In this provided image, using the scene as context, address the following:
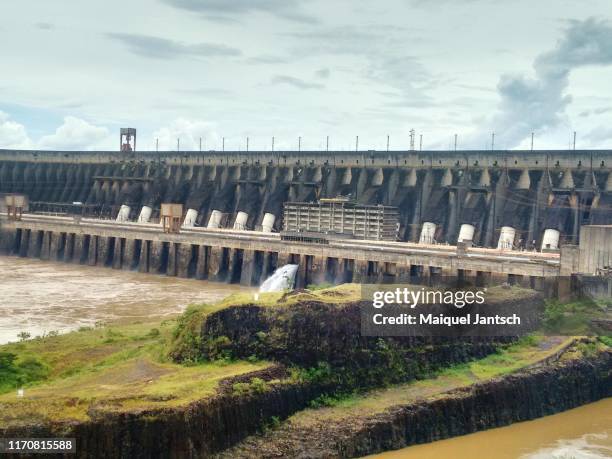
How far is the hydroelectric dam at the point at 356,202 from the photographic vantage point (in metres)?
47.8

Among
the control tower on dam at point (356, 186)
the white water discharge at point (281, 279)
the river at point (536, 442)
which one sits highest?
the control tower on dam at point (356, 186)

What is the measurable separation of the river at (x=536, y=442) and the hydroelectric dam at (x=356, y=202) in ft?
43.9

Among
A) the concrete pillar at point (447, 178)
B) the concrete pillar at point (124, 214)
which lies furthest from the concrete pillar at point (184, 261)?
the concrete pillar at point (124, 214)

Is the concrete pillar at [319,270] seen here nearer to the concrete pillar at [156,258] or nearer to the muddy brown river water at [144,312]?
the muddy brown river water at [144,312]

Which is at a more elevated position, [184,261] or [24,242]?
[24,242]

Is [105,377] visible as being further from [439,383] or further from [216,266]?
[216,266]

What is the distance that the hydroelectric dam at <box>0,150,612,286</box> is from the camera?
47812mm

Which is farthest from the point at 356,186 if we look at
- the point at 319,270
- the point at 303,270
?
the point at 319,270

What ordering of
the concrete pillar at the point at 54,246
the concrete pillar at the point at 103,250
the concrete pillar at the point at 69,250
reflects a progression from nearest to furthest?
the concrete pillar at the point at 103,250 < the concrete pillar at the point at 69,250 < the concrete pillar at the point at 54,246

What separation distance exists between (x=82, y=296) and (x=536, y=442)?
112ft

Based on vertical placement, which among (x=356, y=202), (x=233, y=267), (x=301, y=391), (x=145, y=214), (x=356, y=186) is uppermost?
(x=356, y=186)

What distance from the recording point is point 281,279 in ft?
155

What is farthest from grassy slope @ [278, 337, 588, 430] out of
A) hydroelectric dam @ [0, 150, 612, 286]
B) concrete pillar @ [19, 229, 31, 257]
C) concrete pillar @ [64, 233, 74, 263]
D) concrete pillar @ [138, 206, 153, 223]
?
concrete pillar @ [138, 206, 153, 223]

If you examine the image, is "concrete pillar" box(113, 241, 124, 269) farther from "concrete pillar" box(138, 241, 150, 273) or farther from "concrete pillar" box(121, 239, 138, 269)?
"concrete pillar" box(138, 241, 150, 273)
